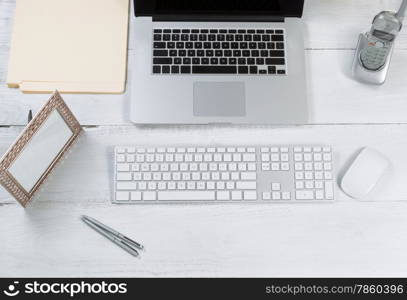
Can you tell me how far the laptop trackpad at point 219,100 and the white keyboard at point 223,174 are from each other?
0.08 meters

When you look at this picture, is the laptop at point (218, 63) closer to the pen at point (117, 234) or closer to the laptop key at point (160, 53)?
the laptop key at point (160, 53)

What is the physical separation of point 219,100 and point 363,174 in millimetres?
330

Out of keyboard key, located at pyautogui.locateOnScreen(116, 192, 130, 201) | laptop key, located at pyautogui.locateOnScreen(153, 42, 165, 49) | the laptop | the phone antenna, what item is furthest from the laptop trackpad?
the phone antenna

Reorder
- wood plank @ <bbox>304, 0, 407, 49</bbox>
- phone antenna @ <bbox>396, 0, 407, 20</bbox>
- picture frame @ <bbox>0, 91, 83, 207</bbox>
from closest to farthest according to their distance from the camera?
picture frame @ <bbox>0, 91, 83, 207</bbox>, phone antenna @ <bbox>396, 0, 407, 20</bbox>, wood plank @ <bbox>304, 0, 407, 49</bbox>

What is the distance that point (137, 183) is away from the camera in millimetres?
1147

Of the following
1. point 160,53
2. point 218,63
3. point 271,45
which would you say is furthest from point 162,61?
point 271,45

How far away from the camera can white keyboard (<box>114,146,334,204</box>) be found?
3.74 ft

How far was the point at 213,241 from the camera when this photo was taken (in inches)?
44.3

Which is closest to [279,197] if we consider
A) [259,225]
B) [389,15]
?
[259,225]

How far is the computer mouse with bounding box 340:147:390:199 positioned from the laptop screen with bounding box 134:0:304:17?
342 millimetres

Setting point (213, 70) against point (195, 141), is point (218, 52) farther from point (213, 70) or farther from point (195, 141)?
point (195, 141)

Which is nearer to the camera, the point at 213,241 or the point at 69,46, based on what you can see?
the point at 213,241

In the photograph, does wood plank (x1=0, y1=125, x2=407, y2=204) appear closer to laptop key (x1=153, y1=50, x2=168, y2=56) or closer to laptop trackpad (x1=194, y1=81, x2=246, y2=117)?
laptop trackpad (x1=194, y1=81, x2=246, y2=117)

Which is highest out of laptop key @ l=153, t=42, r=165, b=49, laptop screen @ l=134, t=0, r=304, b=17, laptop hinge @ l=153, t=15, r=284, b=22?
laptop screen @ l=134, t=0, r=304, b=17
